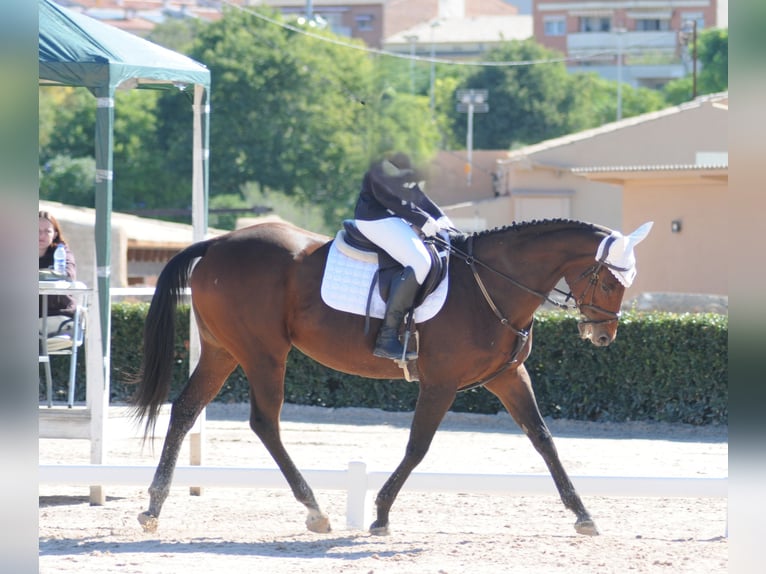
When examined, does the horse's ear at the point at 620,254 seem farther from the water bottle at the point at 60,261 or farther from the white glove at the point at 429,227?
the water bottle at the point at 60,261

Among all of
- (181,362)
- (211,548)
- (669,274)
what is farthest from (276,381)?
(669,274)

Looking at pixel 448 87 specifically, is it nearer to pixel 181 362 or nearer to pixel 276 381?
pixel 181 362

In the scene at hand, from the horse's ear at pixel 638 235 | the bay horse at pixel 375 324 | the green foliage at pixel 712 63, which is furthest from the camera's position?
the green foliage at pixel 712 63

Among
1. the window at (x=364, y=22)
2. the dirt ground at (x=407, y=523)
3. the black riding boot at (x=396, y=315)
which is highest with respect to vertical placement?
the window at (x=364, y=22)

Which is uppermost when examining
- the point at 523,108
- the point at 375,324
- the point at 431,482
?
the point at 523,108

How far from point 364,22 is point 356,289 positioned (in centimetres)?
10428

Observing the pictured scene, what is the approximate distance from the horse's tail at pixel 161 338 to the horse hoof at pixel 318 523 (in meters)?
1.26

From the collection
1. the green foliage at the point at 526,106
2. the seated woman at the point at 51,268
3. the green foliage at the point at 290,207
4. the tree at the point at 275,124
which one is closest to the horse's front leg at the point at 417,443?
the seated woman at the point at 51,268

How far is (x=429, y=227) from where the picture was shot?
7.37m

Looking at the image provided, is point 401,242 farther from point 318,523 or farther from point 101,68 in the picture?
point 101,68

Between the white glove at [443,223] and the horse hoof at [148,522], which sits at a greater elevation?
the white glove at [443,223]

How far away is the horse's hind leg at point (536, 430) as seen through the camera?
23.9ft

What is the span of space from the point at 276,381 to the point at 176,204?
49.0 m

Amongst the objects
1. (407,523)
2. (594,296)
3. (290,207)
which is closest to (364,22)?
(290,207)
